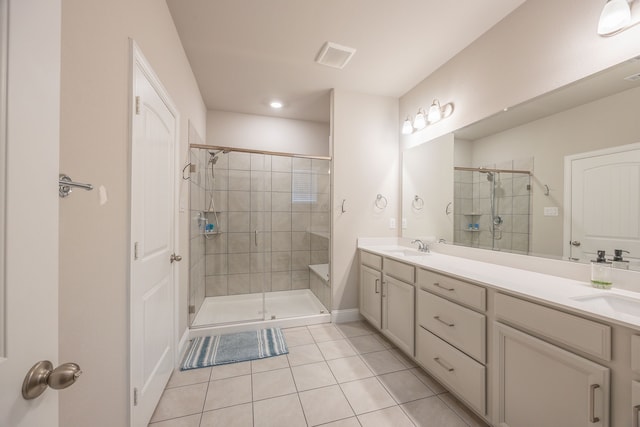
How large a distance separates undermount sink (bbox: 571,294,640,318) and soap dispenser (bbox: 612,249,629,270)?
201 mm

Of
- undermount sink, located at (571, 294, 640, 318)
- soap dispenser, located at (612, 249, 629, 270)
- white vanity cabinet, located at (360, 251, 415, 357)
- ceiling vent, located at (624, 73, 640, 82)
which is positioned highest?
ceiling vent, located at (624, 73, 640, 82)

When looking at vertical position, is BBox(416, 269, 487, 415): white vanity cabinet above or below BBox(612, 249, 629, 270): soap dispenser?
below

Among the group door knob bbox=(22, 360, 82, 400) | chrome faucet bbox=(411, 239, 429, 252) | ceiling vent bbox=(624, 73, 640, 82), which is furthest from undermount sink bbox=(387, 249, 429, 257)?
door knob bbox=(22, 360, 82, 400)

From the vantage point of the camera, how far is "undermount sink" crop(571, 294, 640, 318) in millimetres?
1137

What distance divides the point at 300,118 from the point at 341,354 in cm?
310

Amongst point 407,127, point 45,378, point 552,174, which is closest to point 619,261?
point 552,174

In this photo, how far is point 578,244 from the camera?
1472mm

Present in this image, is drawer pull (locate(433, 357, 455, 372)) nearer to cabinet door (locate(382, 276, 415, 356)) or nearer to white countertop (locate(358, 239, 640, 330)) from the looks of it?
cabinet door (locate(382, 276, 415, 356))

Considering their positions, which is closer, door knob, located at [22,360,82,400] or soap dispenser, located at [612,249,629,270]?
door knob, located at [22,360,82,400]

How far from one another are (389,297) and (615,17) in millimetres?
2193

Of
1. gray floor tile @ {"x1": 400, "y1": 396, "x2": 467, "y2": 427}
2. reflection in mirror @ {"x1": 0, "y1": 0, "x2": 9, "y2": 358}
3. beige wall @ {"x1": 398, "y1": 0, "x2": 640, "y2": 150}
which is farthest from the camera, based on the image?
gray floor tile @ {"x1": 400, "y1": 396, "x2": 467, "y2": 427}

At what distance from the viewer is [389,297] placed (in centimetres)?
233

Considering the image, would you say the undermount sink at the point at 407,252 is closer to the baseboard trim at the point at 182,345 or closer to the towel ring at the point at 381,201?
the towel ring at the point at 381,201

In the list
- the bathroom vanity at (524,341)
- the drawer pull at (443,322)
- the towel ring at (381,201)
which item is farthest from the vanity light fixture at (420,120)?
the drawer pull at (443,322)
